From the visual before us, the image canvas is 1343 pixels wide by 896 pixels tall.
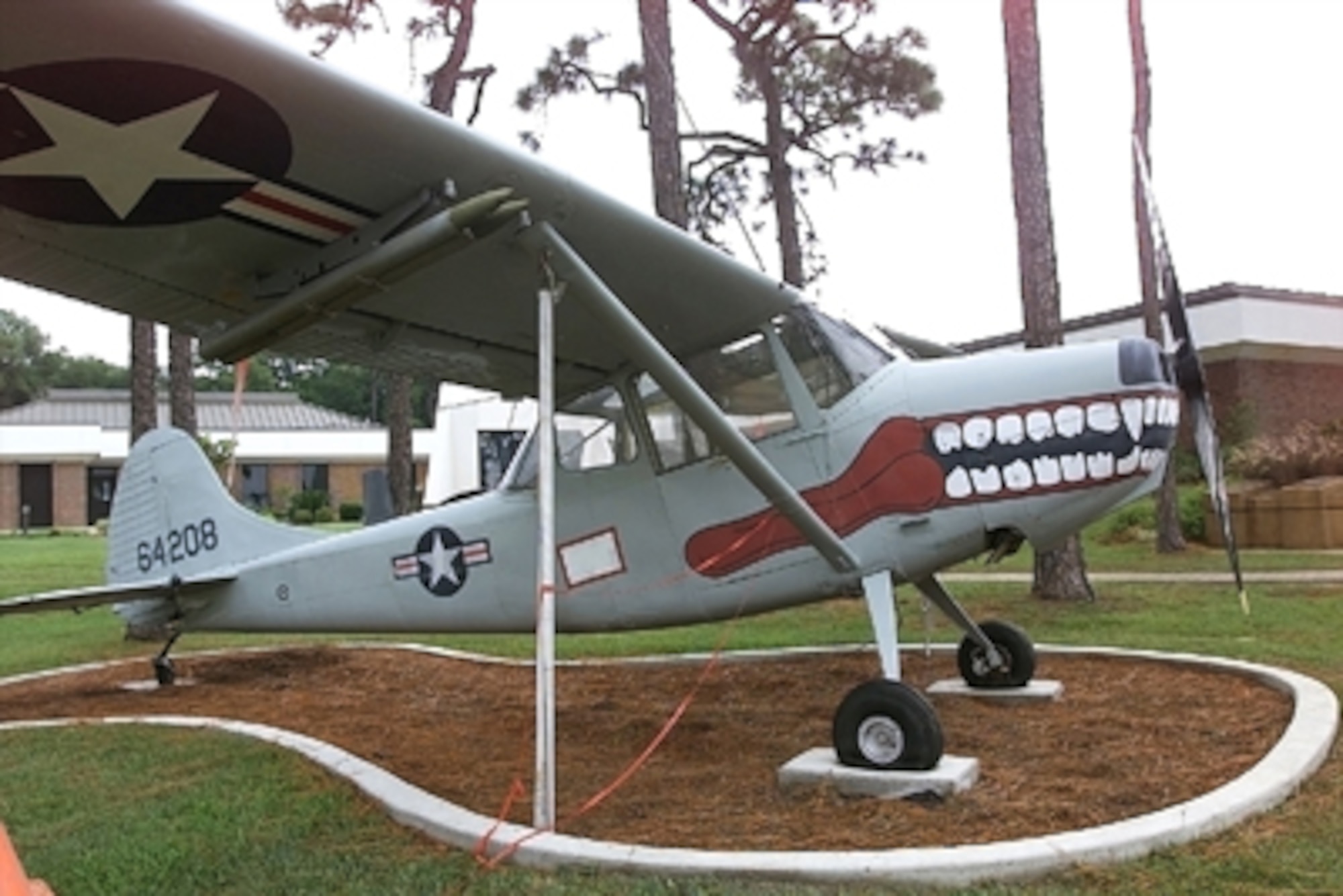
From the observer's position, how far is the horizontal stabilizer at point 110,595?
755 cm

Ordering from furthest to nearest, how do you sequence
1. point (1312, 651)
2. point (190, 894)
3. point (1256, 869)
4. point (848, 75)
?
1. point (848, 75)
2. point (1312, 651)
3. point (190, 894)
4. point (1256, 869)

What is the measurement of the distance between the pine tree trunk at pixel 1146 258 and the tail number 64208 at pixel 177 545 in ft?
45.5

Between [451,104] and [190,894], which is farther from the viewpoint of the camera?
[451,104]

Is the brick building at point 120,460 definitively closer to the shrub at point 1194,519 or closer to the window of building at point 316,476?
the window of building at point 316,476

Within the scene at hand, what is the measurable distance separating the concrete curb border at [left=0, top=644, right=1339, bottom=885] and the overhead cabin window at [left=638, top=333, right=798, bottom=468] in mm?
2254

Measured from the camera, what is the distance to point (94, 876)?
427 cm

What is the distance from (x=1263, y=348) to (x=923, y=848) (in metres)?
25.7

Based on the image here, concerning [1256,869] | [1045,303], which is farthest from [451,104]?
[1256,869]

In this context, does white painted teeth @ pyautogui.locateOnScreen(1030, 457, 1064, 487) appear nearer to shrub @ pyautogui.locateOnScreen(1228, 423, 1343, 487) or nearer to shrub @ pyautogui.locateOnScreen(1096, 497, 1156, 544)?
shrub @ pyautogui.locateOnScreen(1096, 497, 1156, 544)

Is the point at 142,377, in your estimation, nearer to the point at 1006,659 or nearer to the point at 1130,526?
the point at 1006,659

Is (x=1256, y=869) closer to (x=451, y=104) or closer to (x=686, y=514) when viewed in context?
(x=686, y=514)

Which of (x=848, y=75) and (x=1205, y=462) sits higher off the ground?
(x=848, y=75)

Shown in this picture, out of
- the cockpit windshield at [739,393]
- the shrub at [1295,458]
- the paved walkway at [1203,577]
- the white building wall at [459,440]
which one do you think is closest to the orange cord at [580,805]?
the cockpit windshield at [739,393]

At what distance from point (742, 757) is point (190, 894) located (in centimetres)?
277
